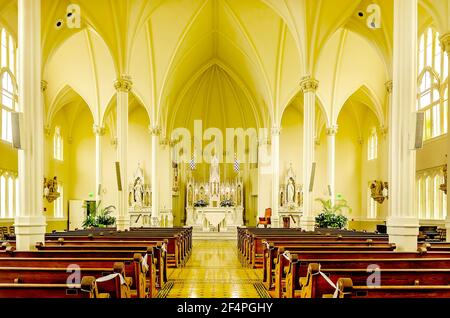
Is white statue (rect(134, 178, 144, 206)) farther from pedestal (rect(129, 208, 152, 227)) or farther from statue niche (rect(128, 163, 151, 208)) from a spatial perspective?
pedestal (rect(129, 208, 152, 227))

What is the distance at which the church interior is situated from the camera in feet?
25.7

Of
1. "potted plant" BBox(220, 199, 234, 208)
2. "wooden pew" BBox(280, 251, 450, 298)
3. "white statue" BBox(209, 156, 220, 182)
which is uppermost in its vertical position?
"white statue" BBox(209, 156, 220, 182)

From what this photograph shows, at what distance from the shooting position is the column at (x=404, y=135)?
8836mm

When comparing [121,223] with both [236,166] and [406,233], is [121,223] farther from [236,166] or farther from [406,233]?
[236,166]

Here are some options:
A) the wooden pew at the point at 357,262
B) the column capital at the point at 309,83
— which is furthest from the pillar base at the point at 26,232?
the column capital at the point at 309,83

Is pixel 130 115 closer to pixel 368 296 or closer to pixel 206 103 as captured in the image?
pixel 206 103

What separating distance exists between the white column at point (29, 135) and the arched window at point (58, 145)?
22.8m

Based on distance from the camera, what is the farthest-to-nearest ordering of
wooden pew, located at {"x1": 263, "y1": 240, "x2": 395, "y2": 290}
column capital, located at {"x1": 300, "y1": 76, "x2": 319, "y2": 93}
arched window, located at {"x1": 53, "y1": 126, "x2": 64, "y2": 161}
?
arched window, located at {"x1": 53, "y1": 126, "x2": 64, "y2": 161}
column capital, located at {"x1": 300, "y1": 76, "x2": 319, "y2": 93}
wooden pew, located at {"x1": 263, "y1": 240, "x2": 395, "y2": 290}

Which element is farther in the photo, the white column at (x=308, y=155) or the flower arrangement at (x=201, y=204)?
the flower arrangement at (x=201, y=204)

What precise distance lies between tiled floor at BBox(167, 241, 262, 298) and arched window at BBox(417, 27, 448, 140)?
12735mm

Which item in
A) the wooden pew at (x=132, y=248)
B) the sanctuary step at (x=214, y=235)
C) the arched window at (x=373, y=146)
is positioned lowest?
the sanctuary step at (x=214, y=235)

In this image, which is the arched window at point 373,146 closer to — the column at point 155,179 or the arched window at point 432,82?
the arched window at point 432,82

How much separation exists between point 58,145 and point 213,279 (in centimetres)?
2418

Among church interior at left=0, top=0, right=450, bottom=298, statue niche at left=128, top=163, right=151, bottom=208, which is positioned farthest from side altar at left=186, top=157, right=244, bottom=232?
statue niche at left=128, top=163, right=151, bottom=208
